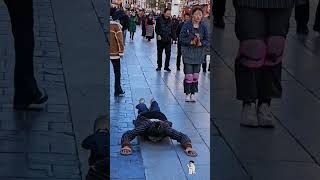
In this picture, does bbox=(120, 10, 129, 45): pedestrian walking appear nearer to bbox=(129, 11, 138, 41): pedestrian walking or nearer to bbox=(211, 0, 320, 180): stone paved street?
bbox=(129, 11, 138, 41): pedestrian walking

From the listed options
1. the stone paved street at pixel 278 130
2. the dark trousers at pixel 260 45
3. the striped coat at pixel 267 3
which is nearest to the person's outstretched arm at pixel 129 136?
the stone paved street at pixel 278 130

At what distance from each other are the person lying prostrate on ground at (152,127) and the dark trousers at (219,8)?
33 centimetres

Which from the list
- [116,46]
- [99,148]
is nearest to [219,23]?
[116,46]

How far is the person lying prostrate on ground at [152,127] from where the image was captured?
1.79 m

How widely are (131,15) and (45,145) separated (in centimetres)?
45

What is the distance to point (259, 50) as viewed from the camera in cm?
178

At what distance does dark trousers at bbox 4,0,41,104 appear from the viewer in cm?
169

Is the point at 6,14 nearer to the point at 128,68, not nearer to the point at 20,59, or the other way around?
the point at 20,59

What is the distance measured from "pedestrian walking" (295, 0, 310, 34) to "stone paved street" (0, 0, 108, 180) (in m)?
0.61

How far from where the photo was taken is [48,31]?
1729 mm

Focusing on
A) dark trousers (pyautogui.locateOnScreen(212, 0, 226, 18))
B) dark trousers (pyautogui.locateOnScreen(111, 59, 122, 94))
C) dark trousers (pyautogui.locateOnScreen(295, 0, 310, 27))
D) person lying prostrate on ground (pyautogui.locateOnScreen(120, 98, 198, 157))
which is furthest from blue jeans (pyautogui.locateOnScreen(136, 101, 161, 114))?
dark trousers (pyautogui.locateOnScreen(295, 0, 310, 27))

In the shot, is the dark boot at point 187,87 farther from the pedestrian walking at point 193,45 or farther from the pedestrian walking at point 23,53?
the pedestrian walking at point 23,53

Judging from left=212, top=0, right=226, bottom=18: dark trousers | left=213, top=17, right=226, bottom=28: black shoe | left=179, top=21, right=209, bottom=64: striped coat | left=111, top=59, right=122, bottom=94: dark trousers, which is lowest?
left=111, top=59, right=122, bottom=94: dark trousers

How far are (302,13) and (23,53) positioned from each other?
2.79 feet
